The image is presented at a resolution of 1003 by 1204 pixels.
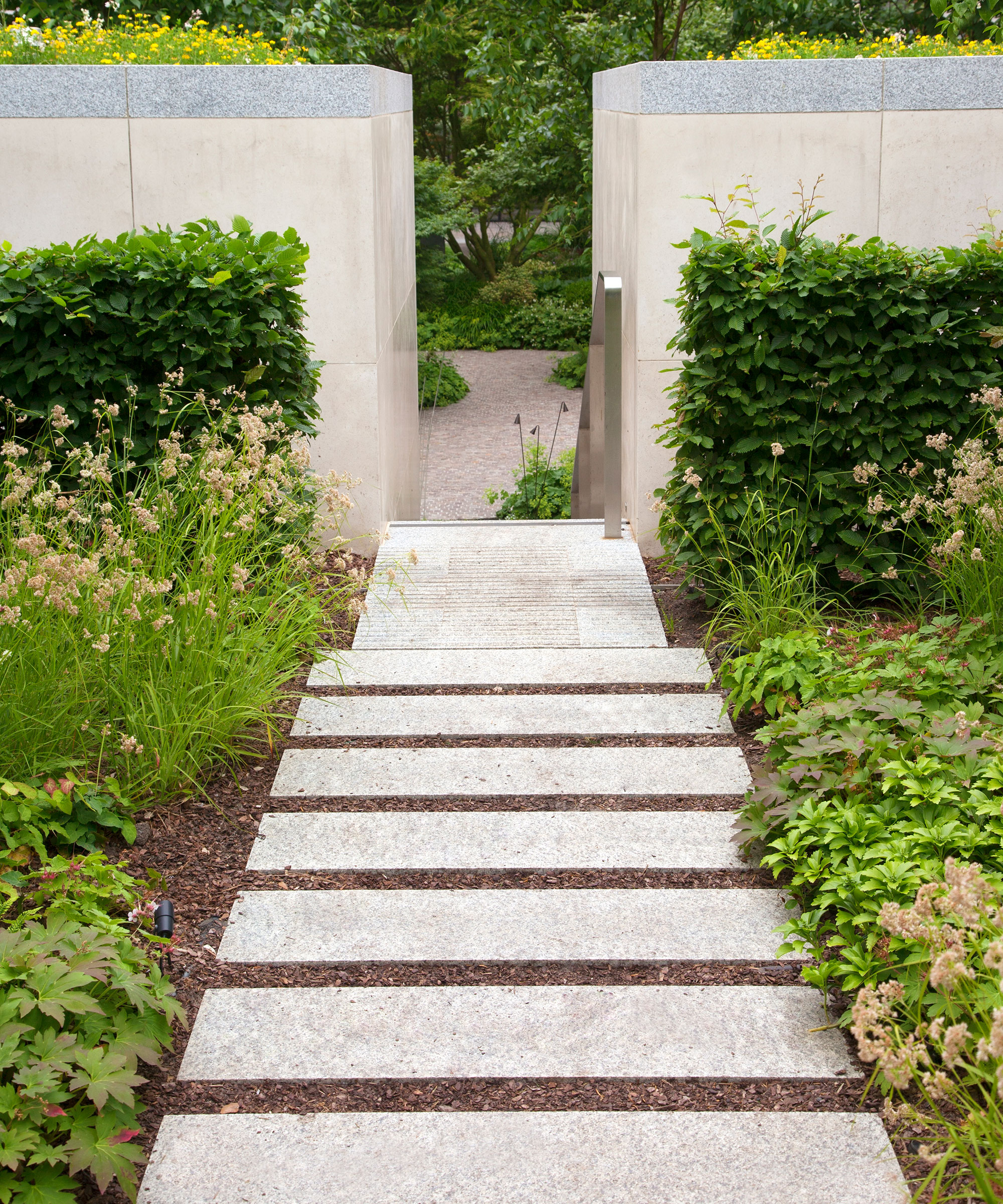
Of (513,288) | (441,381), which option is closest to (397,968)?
(441,381)

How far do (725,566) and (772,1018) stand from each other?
2586 millimetres

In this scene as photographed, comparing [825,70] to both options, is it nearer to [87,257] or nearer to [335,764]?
[87,257]

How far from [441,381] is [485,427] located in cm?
172

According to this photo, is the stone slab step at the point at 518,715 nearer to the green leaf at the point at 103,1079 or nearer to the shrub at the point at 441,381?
the green leaf at the point at 103,1079

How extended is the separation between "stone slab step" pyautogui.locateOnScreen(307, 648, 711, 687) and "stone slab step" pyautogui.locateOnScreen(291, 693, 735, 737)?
0.11m

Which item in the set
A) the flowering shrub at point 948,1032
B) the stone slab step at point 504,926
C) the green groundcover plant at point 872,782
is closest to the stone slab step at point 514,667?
the green groundcover plant at point 872,782

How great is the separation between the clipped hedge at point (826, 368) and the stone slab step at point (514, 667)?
542mm

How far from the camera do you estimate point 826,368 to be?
5020mm

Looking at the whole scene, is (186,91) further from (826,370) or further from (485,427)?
(485,427)

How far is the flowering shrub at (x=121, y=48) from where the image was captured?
6.62m

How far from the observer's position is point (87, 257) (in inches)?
197

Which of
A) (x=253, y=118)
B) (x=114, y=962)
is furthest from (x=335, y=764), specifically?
(x=253, y=118)

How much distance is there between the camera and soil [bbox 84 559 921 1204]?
104 inches

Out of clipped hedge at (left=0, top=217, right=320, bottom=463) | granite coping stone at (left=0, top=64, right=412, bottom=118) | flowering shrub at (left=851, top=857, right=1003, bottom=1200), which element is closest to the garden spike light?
flowering shrub at (left=851, top=857, right=1003, bottom=1200)
